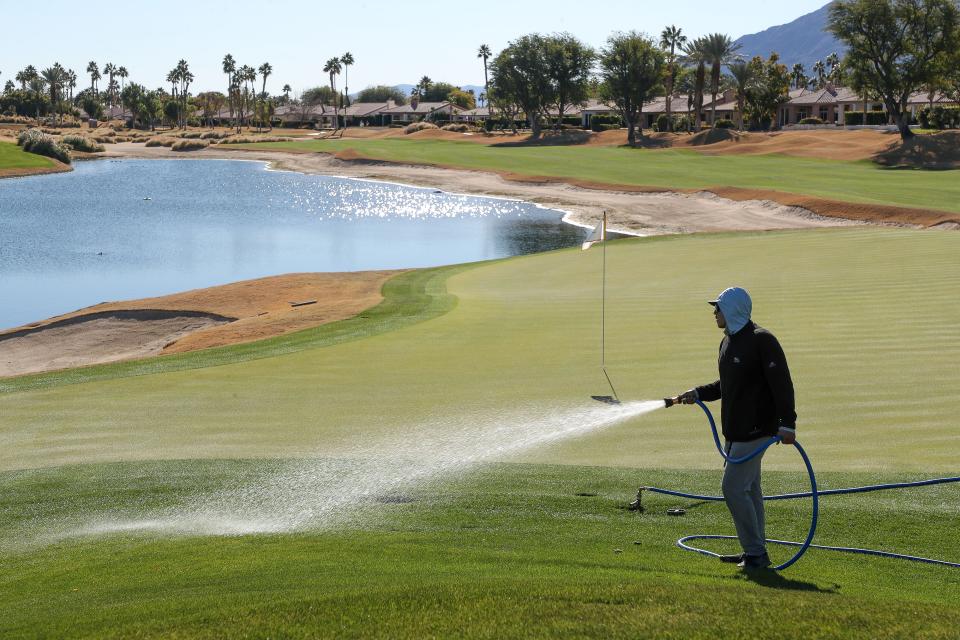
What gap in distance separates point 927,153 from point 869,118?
134 feet

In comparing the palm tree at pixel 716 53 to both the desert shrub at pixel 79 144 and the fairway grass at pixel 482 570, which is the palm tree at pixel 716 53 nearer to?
the desert shrub at pixel 79 144

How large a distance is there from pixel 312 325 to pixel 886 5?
75.7 m

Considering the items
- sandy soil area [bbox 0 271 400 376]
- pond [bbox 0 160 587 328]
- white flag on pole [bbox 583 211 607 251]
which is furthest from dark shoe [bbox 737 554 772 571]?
pond [bbox 0 160 587 328]

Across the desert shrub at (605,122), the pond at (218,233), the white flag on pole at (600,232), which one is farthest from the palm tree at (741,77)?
the white flag on pole at (600,232)

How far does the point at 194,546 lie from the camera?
9039mm

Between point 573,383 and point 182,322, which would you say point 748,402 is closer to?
point 573,383

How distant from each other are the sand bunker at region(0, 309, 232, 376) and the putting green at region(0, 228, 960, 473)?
8.81 meters

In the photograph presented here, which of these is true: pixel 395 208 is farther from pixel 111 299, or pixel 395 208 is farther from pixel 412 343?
pixel 412 343

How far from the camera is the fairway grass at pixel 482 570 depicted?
640cm

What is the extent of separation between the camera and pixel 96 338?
27312mm

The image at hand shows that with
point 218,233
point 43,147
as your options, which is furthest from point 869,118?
point 43,147

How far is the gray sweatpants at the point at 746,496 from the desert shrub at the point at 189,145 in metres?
143

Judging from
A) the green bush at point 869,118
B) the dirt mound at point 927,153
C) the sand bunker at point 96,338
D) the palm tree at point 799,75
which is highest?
the palm tree at point 799,75

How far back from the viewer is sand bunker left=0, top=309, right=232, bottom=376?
2502cm
